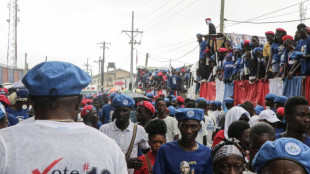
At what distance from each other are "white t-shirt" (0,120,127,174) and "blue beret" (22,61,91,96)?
0.16 meters

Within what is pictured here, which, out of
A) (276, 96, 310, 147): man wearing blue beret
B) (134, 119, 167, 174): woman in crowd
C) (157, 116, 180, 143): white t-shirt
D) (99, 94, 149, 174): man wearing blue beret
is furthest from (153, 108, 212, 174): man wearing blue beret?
(157, 116, 180, 143): white t-shirt

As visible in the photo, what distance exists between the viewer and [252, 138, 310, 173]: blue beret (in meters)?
1.91

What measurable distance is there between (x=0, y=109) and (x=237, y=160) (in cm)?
283

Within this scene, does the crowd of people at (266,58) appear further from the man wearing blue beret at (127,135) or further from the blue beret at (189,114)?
the blue beret at (189,114)

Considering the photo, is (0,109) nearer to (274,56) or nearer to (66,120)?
(66,120)

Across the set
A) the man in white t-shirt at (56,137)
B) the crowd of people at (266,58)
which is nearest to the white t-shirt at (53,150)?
the man in white t-shirt at (56,137)

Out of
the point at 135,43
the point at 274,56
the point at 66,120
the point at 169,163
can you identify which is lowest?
the point at 169,163

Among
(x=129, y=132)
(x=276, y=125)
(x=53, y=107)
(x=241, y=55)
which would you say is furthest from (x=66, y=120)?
(x=241, y=55)

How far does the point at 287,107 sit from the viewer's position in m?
3.99

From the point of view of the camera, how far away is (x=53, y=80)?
187cm

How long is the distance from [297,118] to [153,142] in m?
1.64

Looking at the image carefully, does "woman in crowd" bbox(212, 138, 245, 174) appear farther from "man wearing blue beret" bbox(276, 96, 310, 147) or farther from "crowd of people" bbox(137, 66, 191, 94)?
"crowd of people" bbox(137, 66, 191, 94)

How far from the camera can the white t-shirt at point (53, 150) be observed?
1738 millimetres

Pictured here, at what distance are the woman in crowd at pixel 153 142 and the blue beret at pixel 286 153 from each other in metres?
2.34
